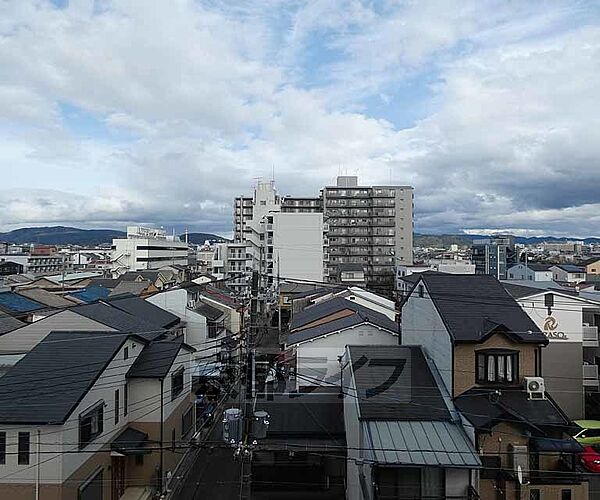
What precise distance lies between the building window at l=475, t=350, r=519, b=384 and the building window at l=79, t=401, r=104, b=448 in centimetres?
966

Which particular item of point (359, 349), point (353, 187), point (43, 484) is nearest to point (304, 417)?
point (359, 349)

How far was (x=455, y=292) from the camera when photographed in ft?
46.8

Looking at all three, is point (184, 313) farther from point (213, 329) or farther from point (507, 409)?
point (507, 409)

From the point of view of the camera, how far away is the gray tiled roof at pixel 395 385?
12219 millimetres

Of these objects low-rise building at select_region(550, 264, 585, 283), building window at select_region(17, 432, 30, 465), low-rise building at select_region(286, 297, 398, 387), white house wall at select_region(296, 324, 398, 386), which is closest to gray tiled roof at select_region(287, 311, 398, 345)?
low-rise building at select_region(286, 297, 398, 387)

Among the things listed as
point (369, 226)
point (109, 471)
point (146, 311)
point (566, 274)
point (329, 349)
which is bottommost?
point (109, 471)

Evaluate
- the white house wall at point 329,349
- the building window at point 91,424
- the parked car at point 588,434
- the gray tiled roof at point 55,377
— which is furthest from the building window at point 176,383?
the parked car at point 588,434

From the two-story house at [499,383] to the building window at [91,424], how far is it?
9.04 m

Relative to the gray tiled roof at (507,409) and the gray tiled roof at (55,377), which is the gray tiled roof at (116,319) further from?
the gray tiled roof at (507,409)

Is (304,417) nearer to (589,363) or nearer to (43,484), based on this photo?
(43,484)

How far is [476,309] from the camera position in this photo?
44.3 ft

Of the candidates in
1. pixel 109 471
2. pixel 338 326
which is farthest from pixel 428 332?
pixel 109 471

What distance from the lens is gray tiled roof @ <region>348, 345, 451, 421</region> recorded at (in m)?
12.2

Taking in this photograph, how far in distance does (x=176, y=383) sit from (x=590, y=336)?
1718cm
